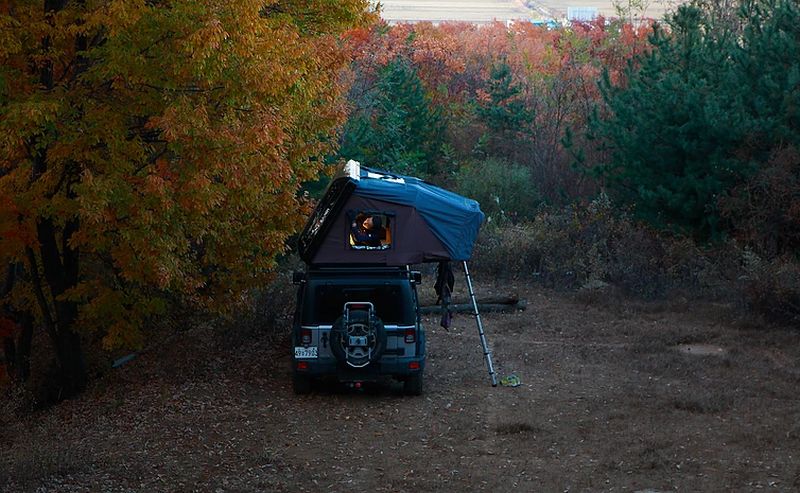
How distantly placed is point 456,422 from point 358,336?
1.80 metres

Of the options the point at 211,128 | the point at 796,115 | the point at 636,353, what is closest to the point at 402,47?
the point at 796,115

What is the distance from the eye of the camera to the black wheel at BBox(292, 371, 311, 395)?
14.9m

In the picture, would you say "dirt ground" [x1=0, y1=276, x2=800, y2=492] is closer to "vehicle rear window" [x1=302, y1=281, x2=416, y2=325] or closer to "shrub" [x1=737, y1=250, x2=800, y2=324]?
"shrub" [x1=737, y1=250, x2=800, y2=324]

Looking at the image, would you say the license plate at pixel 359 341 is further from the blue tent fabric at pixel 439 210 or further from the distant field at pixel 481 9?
the distant field at pixel 481 9

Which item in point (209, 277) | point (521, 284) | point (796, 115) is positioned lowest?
point (521, 284)

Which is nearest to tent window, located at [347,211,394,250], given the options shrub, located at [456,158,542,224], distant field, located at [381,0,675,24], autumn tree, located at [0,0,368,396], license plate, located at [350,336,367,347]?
autumn tree, located at [0,0,368,396]

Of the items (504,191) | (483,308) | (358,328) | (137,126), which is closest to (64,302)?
(137,126)

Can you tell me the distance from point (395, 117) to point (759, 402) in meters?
27.5

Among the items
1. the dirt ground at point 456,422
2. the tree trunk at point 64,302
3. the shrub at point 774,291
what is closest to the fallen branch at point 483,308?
the dirt ground at point 456,422

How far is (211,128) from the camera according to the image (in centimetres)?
1362

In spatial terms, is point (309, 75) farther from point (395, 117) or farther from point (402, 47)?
point (402, 47)

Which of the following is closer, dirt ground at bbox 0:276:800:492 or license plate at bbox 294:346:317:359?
dirt ground at bbox 0:276:800:492

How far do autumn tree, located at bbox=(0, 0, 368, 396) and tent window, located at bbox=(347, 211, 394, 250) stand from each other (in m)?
1.33

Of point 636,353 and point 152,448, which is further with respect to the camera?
point 636,353
